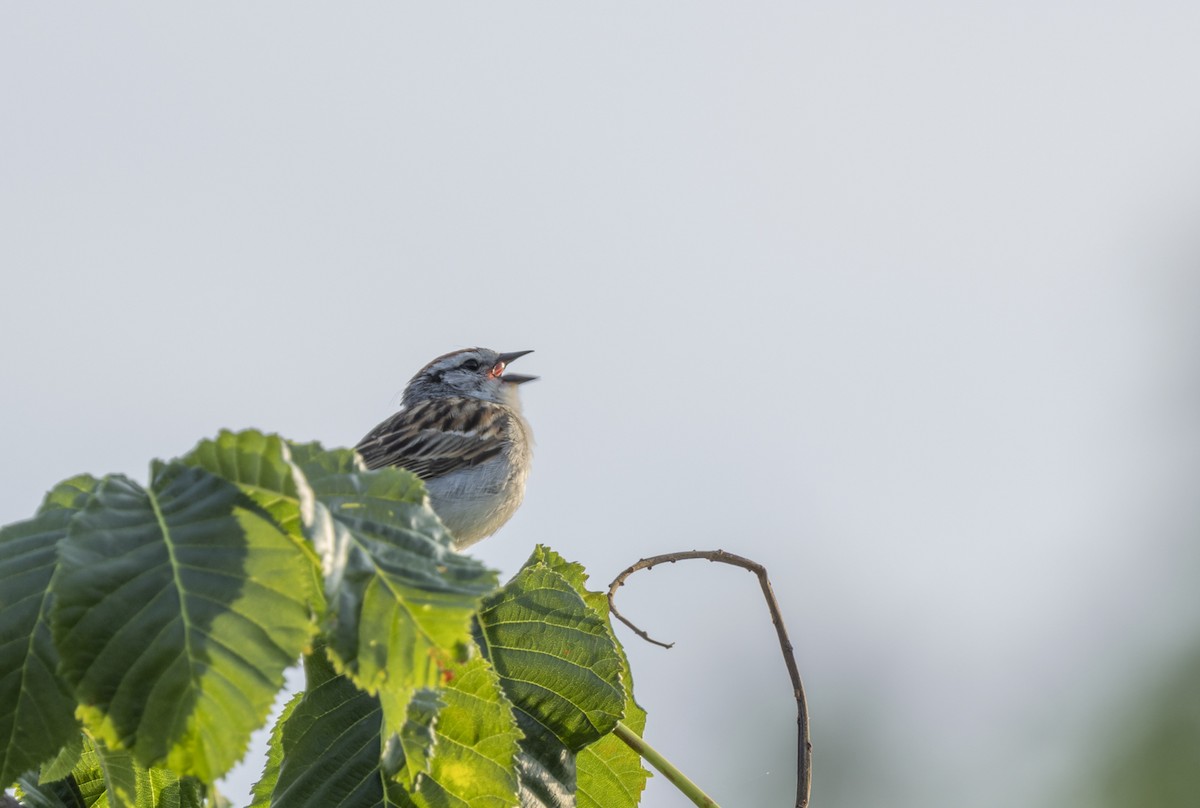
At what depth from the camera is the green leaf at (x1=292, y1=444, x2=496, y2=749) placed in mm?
1712

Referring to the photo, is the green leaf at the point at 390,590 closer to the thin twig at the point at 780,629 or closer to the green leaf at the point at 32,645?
the green leaf at the point at 32,645

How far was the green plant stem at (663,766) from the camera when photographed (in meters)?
2.74

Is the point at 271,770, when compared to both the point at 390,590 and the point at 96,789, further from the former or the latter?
the point at 390,590

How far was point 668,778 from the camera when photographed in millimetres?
2828

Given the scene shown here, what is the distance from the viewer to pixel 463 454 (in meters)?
7.73

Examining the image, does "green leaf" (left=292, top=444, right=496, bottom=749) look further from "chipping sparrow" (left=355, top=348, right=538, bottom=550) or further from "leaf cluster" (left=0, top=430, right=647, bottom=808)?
"chipping sparrow" (left=355, top=348, right=538, bottom=550)

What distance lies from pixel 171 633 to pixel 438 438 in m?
6.08

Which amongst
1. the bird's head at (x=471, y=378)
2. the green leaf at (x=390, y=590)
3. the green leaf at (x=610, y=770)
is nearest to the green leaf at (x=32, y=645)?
the green leaf at (x=390, y=590)

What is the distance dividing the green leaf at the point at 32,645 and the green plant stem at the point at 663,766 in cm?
125

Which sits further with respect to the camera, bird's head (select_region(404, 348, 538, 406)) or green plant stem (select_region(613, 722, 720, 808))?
bird's head (select_region(404, 348, 538, 406))

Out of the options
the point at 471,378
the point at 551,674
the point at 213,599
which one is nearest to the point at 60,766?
the point at 551,674

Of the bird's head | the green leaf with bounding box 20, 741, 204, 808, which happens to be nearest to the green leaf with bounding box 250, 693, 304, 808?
the green leaf with bounding box 20, 741, 204, 808

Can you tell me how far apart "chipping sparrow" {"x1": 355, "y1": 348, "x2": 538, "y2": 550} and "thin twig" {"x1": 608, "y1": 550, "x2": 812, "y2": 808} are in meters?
3.56

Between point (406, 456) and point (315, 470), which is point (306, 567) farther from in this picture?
point (406, 456)
